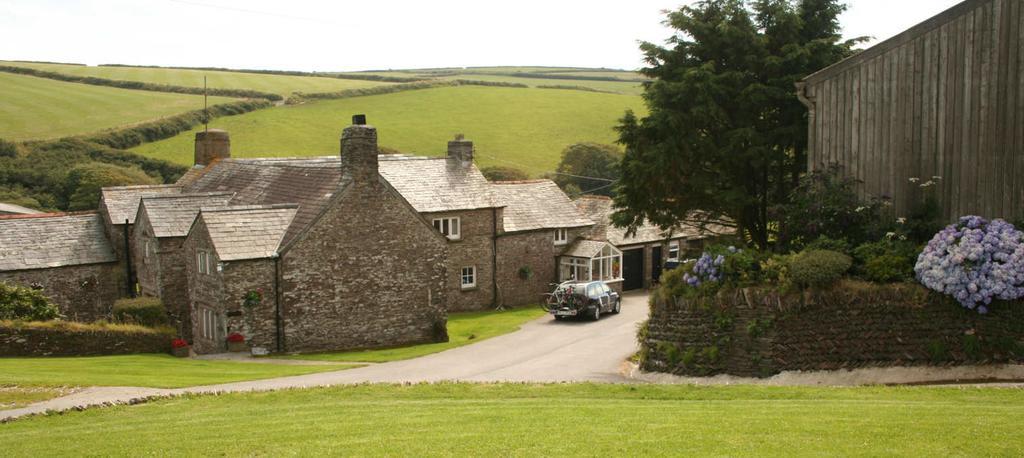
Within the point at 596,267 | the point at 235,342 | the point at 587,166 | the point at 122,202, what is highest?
the point at 587,166

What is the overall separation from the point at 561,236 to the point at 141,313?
70.4 feet

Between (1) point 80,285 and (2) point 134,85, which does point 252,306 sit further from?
(2) point 134,85

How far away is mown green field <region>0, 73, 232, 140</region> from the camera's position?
74625mm

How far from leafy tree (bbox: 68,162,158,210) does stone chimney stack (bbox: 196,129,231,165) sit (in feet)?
45.6

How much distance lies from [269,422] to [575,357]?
1343 cm

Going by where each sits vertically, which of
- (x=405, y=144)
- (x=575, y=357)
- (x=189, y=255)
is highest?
(x=405, y=144)

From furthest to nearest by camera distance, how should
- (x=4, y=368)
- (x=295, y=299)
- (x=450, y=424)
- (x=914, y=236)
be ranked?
(x=295, y=299)
(x=4, y=368)
(x=914, y=236)
(x=450, y=424)

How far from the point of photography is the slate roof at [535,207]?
43375mm

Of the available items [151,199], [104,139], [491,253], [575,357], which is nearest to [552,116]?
[104,139]

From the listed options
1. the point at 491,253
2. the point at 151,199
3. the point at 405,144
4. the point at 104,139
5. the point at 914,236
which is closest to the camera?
the point at 914,236

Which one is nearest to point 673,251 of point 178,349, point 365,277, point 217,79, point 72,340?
point 365,277

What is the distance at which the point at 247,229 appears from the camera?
96.9 ft

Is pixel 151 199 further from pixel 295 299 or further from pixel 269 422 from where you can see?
pixel 269 422

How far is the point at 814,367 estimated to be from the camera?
18.6 m
